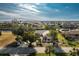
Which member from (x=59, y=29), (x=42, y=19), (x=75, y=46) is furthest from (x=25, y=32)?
(x=75, y=46)

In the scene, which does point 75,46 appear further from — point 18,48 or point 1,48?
point 1,48

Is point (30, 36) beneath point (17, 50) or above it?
above

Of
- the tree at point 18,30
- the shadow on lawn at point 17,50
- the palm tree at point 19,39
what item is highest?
the tree at point 18,30

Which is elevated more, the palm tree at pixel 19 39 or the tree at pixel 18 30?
the tree at pixel 18 30

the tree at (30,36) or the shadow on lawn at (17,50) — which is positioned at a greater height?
the tree at (30,36)

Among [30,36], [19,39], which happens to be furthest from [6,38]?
[30,36]

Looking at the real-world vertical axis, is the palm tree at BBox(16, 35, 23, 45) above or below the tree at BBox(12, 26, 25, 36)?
below

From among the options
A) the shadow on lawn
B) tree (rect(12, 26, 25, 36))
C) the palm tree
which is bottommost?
the shadow on lawn

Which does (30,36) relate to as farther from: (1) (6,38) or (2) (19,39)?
(1) (6,38)
